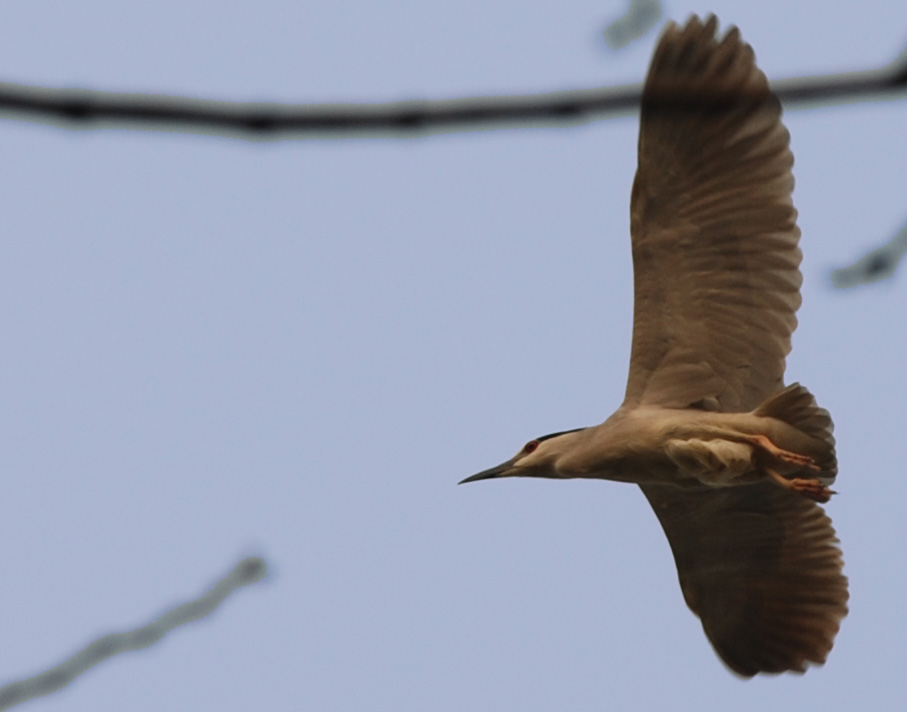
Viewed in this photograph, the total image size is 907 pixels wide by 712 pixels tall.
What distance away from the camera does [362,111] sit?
1.01m

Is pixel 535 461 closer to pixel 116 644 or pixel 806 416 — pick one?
pixel 806 416

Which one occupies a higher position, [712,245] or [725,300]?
[712,245]

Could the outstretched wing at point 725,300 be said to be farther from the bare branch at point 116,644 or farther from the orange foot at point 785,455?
the bare branch at point 116,644

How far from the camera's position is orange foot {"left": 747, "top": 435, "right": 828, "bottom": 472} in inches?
221

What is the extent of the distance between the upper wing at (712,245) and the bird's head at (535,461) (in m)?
0.52

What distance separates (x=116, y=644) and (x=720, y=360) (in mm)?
4955

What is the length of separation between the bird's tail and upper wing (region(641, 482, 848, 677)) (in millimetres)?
Answer: 786

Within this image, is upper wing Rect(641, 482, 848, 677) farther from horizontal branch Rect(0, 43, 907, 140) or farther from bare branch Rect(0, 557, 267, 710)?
horizontal branch Rect(0, 43, 907, 140)

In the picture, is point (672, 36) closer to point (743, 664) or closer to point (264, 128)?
point (743, 664)

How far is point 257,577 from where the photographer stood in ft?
6.48

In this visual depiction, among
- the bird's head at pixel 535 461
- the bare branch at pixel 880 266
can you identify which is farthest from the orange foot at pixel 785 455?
the bare branch at pixel 880 266

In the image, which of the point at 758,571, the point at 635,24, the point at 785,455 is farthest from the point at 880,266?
the point at 758,571

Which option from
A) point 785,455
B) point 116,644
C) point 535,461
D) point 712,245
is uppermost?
point 712,245

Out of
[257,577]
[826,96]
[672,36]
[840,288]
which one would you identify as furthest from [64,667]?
[672,36]
